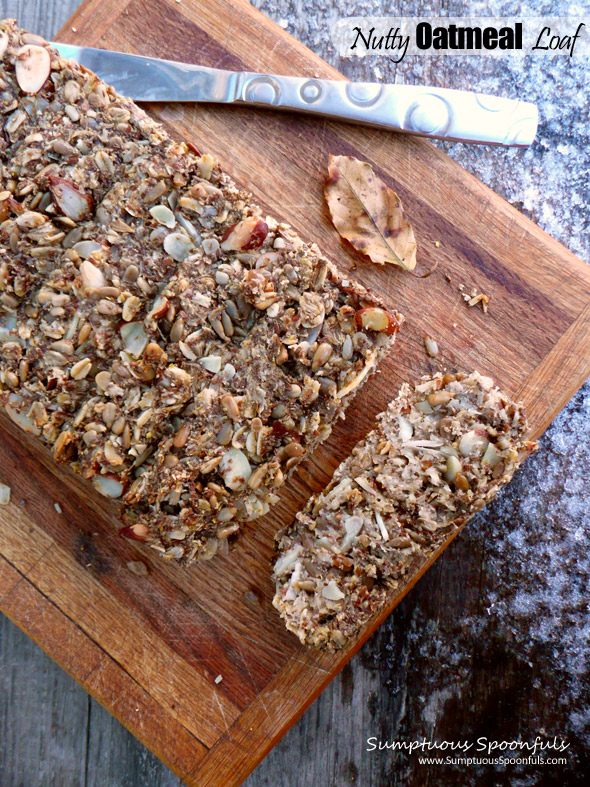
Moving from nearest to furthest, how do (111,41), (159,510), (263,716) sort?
(159,510) → (263,716) → (111,41)

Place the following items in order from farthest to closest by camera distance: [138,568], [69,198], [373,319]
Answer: [138,568], [373,319], [69,198]

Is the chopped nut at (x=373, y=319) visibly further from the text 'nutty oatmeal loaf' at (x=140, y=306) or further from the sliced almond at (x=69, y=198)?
the sliced almond at (x=69, y=198)

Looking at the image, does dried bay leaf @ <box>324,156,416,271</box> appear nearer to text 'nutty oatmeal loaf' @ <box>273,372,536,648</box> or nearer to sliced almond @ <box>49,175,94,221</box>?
text 'nutty oatmeal loaf' @ <box>273,372,536,648</box>

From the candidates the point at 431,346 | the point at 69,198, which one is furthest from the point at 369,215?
the point at 69,198

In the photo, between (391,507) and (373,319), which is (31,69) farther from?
(391,507)

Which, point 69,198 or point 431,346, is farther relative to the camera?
point 431,346

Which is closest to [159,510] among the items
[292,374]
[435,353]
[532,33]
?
[292,374]

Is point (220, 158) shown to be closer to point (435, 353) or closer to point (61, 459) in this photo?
point (435, 353)
